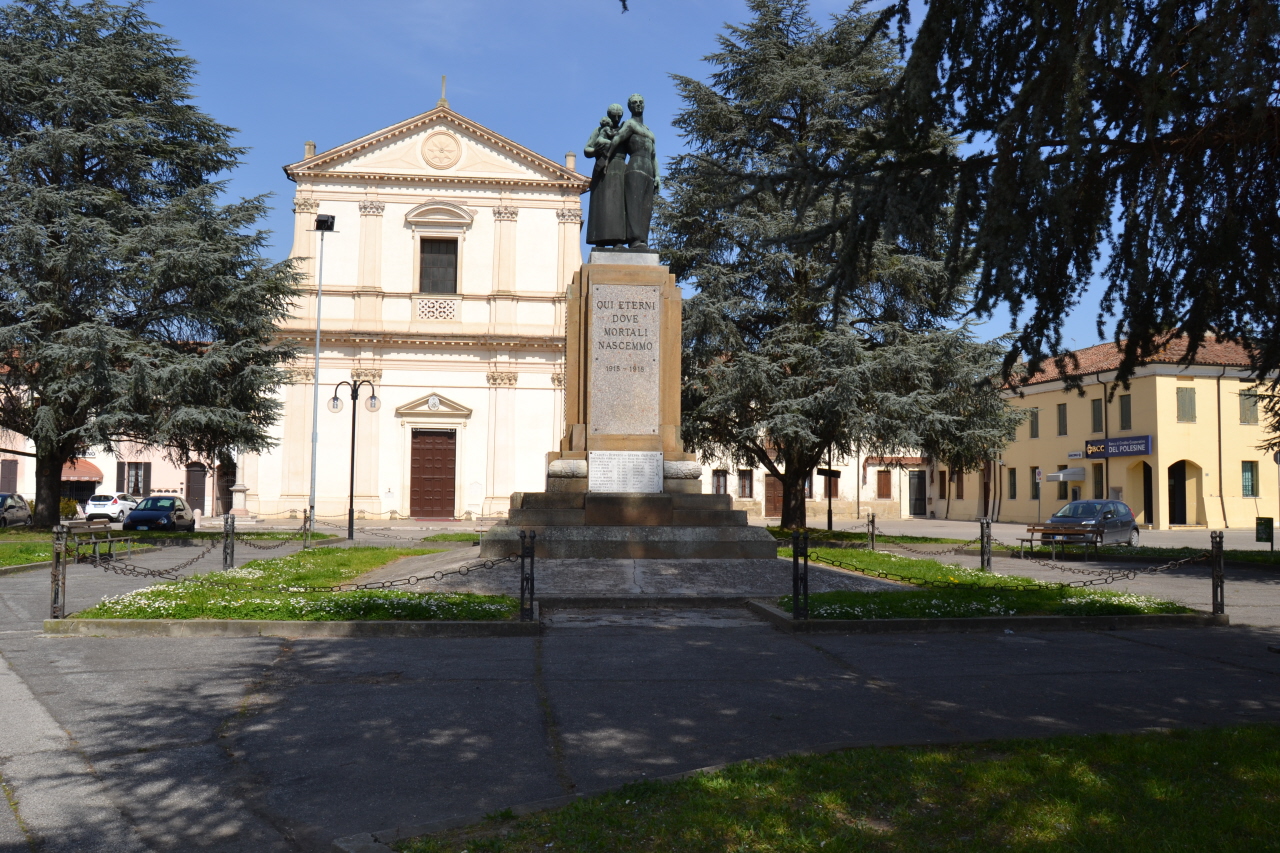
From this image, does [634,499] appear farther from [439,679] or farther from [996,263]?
[996,263]

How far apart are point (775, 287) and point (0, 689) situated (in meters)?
22.2

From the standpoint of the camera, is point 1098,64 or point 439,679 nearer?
point 1098,64

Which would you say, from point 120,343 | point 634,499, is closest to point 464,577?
point 634,499

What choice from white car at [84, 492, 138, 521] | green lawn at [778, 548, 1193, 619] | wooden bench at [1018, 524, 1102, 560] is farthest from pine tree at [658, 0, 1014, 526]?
white car at [84, 492, 138, 521]

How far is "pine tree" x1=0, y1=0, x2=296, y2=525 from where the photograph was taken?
81.1ft

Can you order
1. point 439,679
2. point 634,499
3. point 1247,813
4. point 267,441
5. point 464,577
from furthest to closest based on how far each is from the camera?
point 267,441 → point 634,499 → point 464,577 → point 439,679 → point 1247,813

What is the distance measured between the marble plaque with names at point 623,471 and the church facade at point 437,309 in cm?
2390

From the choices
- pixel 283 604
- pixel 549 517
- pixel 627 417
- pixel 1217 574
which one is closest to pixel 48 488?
pixel 549 517

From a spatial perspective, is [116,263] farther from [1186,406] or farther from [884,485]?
[884,485]

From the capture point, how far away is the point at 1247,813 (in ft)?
13.4

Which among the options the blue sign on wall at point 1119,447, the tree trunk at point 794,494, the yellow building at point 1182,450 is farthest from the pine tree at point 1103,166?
the blue sign on wall at point 1119,447

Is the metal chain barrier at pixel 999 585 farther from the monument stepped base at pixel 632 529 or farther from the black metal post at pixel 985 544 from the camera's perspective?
the black metal post at pixel 985 544

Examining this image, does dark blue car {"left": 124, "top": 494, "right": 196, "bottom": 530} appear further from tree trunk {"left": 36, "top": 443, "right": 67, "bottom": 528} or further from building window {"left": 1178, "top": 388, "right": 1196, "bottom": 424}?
building window {"left": 1178, "top": 388, "right": 1196, "bottom": 424}

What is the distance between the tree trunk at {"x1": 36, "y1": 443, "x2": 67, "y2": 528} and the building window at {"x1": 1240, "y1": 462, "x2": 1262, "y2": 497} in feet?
139
